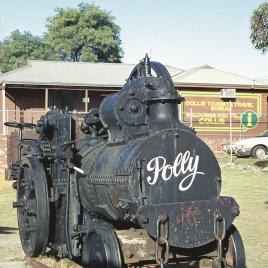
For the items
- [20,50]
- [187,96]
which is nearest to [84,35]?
[20,50]

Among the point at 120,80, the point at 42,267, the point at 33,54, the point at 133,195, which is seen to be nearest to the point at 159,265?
the point at 133,195

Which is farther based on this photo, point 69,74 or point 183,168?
point 69,74

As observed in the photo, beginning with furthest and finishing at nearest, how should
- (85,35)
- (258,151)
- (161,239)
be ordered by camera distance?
(85,35) → (258,151) → (161,239)

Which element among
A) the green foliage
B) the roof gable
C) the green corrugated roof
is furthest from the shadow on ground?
the green foliage

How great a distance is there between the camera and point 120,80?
3064 cm

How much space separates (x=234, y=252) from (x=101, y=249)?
3.76 feet

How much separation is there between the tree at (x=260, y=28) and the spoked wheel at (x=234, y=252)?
1357 cm

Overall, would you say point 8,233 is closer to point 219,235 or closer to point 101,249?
point 101,249

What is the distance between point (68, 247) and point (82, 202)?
0.51 meters

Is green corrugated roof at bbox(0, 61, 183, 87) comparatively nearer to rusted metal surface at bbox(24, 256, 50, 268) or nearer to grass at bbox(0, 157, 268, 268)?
grass at bbox(0, 157, 268, 268)

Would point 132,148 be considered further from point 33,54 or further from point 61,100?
point 33,54

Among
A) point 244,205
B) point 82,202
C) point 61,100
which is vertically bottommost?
point 244,205

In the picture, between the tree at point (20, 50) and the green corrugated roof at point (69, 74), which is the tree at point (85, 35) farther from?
the green corrugated roof at point (69, 74)

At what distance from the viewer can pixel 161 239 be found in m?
4.81
